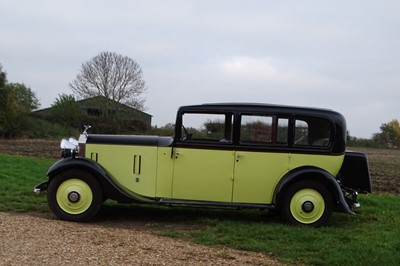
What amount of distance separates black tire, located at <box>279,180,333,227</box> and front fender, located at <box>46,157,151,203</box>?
2.50 m

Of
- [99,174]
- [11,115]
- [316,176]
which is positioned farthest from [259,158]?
[11,115]

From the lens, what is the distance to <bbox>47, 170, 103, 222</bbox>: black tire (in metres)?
8.41

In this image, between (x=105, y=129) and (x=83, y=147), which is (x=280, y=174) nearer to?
(x=83, y=147)

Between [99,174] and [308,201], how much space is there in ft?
11.5

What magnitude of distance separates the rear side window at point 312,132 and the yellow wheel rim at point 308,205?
810 millimetres

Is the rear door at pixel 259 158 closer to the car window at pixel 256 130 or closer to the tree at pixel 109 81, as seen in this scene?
the car window at pixel 256 130

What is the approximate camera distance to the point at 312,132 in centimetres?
867

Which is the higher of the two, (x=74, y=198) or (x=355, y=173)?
(x=355, y=173)

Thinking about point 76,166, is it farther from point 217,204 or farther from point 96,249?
point 96,249

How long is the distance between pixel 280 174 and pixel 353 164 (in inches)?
61.9

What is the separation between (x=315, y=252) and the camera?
6.57 metres

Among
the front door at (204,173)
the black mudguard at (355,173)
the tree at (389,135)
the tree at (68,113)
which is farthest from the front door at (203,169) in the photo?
the tree at (389,135)

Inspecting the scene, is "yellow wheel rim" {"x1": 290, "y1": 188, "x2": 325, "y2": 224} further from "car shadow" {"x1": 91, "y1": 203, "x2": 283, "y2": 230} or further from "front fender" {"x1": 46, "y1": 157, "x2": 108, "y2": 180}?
"front fender" {"x1": 46, "y1": 157, "x2": 108, "y2": 180}

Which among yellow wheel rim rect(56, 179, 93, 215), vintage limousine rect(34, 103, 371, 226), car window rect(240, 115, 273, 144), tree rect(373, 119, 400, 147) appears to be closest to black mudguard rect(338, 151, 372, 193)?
vintage limousine rect(34, 103, 371, 226)
